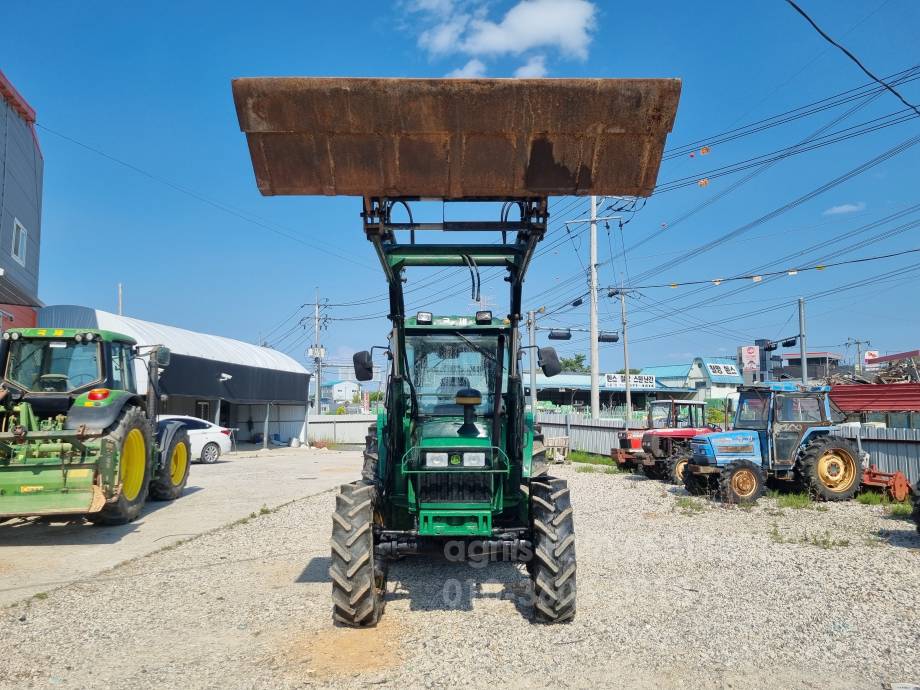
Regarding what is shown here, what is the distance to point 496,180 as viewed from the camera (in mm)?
5094

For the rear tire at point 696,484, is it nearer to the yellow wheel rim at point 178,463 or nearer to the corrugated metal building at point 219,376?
the yellow wheel rim at point 178,463

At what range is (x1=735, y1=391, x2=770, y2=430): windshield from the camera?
12.7 meters

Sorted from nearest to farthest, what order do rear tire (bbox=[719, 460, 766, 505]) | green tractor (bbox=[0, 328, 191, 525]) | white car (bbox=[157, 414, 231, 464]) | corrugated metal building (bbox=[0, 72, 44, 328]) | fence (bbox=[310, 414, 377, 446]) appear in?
green tractor (bbox=[0, 328, 191, 525]), rear tire (bbox=[719, 460, 766, 505]), corrugated metal building (bbox=[0, 72, 44, 328]), white car (bbox=[157, 414, 231, 464]), fence (bbox=[310, 414, 377, 446])

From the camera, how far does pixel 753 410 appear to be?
13.0m

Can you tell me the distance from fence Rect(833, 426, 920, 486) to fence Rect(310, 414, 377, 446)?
25.6m

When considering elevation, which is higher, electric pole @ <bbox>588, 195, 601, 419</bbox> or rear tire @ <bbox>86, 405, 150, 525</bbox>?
electric pole @ <bbox>588, 195, 601, 419</bbox>

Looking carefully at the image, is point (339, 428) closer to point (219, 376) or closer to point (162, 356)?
point (219, 376)

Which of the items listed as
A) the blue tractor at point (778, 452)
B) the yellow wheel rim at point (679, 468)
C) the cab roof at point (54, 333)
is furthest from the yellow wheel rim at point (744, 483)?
the cab roof at point (54, 333)

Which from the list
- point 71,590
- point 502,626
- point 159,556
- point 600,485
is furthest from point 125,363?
point 600,485

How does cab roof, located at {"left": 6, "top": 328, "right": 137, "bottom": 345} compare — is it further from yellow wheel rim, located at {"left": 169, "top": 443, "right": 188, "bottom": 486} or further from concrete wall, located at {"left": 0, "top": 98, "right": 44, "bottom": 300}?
concrete wall, located at {"left": 0, "top": 98, "right": 44, "bottom": 300}

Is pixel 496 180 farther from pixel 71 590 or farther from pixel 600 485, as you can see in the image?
pixel 600 485

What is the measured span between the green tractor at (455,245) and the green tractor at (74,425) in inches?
166

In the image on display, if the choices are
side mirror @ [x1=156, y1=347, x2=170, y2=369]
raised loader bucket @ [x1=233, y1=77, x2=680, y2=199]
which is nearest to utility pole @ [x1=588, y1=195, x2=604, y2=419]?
side mirror @ [x1=156, y1=347, x2=170, y2=369]

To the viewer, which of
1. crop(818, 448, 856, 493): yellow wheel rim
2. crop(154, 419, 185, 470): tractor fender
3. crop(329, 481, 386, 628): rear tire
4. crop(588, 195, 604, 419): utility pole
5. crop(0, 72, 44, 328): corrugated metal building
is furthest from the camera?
crop(588, 195, 604, 419): utility pole
